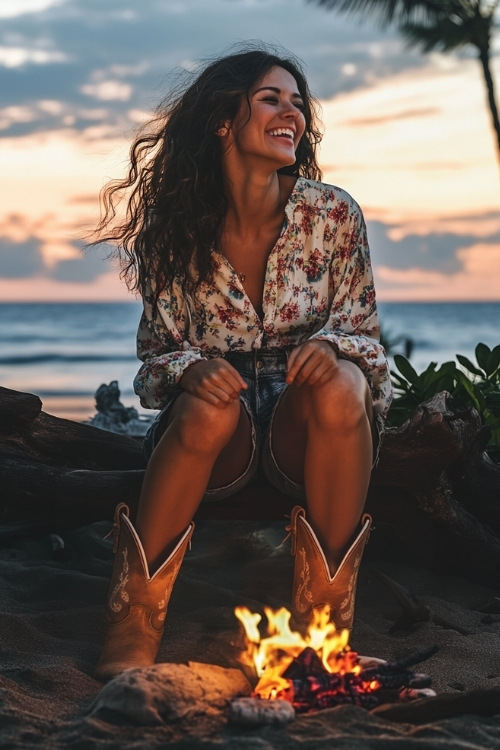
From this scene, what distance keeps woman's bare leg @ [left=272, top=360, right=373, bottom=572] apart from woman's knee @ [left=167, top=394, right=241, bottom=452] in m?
0.25

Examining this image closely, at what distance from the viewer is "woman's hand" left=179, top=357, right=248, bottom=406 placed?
2.81m

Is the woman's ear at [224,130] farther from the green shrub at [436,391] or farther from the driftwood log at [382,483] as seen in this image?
the green shrub at [436,391]

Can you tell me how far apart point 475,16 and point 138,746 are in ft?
38.3

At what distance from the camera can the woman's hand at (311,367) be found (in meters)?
2.80

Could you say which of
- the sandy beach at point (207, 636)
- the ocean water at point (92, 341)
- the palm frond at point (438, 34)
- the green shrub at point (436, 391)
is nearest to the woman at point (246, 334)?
the sandy beach at point (207, 636)

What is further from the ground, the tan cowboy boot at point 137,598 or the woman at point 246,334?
the woman at point 246,334

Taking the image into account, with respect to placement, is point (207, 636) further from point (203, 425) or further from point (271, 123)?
point (271, 123)

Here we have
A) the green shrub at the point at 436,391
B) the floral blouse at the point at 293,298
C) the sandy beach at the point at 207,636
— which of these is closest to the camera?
the sandy beach at the point at 207,636

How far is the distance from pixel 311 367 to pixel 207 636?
3.48ft

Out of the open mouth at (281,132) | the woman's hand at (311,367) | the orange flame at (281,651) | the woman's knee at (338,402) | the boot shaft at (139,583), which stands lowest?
the orange flame at (281,651)

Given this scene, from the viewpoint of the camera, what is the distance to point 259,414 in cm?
325

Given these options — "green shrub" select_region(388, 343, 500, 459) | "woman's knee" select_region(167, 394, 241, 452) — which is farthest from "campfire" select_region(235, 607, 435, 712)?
"green shrub" select_region(388, 343, 500, 459)

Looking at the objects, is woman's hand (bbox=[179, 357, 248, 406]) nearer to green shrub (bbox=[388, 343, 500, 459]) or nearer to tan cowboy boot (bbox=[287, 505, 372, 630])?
tan cowboy boot (bbox=[287, 505, 372, 630])

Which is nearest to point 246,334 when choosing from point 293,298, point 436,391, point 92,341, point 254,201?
point 293,298
